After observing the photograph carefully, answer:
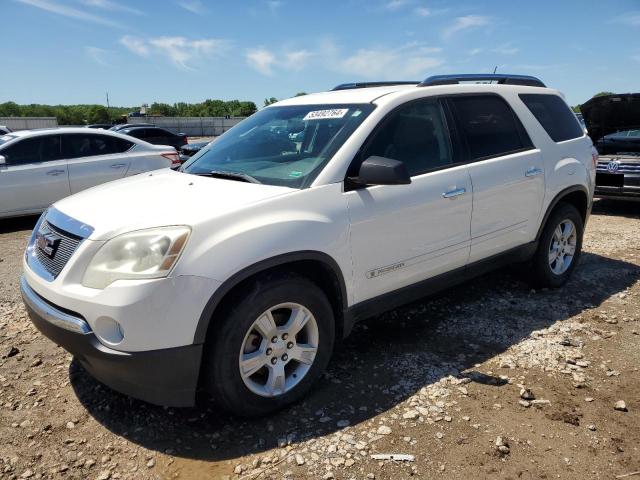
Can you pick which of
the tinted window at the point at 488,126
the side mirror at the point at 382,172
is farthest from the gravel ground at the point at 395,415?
the tinted window at the point at 488,126

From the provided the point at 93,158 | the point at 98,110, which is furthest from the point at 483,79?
the point at 98,110

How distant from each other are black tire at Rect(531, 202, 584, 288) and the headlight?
3.40m

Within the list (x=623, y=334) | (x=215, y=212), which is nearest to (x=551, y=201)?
(x=623, y=334)

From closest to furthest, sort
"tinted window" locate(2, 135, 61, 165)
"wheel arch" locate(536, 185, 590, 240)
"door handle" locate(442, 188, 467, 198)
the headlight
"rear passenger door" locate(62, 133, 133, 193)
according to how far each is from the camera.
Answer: the headlight, "door handle" locate(442, 188, 467, 198), "wheel arch" locate(536, 185, 590, 240), "tinted window" locate(2, 135, 61, 165), "rear passenger door" locate(62, 133, 133, 193)

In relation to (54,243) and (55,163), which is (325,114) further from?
(55,163)

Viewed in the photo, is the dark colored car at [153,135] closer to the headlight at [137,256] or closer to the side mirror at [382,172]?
the side mirror at [382,172]

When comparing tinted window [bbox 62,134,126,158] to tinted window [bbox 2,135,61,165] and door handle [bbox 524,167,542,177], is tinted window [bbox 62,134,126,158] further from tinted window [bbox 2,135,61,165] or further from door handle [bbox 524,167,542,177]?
door handle [bbox 524,167,542,177]

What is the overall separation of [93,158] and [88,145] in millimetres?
234

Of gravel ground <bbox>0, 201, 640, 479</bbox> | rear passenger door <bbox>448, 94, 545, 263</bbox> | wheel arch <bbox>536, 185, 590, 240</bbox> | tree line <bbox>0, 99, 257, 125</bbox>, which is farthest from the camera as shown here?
tree line <bbox>0, 99, 257, 125</bbox>

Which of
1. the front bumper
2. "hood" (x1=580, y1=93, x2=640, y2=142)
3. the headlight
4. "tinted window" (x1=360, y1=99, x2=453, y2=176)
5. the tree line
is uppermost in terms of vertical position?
the tree line

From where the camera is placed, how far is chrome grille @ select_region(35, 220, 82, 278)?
2707mm

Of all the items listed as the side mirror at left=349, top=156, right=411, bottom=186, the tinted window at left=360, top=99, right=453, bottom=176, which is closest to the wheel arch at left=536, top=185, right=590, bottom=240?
the tinted window at left=360, top=99, right=453, bottom=176

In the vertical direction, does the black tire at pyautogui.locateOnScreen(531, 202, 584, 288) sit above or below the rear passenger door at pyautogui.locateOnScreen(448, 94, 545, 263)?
below

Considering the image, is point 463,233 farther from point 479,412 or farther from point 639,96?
point 639,96
